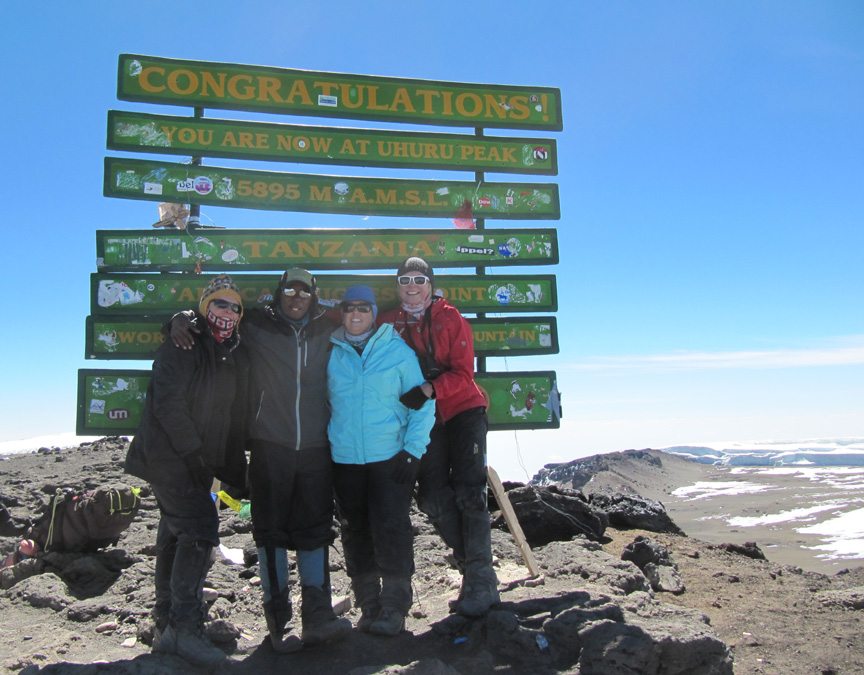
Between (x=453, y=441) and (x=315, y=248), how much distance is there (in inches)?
97.3

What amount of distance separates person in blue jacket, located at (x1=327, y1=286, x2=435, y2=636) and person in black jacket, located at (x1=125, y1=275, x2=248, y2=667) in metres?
0.73

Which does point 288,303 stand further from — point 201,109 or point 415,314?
point 201,109

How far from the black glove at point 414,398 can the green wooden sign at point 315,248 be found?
2236mm

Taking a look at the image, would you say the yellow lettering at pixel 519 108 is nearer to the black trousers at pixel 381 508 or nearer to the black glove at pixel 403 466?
the black glove at pixel 403 466

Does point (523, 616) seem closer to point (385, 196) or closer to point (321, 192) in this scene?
point (385, 196)

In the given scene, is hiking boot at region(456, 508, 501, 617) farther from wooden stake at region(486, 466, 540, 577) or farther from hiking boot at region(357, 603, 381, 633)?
wooden stake at region(486, 466, 540, 577)

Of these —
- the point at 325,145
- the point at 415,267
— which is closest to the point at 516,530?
the point at 415,267

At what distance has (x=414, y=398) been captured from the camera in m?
4.46

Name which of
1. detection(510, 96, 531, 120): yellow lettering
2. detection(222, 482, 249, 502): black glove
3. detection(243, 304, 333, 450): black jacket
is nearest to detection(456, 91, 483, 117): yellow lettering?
detection(510, 96, 531, 120): yellow lettering

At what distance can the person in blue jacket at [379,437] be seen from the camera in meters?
4.43

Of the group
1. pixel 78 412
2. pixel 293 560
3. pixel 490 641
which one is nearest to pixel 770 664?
pixel 490 641

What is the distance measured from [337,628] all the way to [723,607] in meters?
4.02

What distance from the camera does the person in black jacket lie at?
163 inches

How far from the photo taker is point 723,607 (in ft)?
20.7
